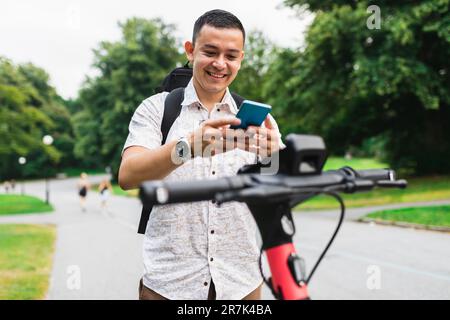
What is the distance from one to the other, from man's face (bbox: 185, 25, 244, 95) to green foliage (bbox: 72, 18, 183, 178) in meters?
41.2

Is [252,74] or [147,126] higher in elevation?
[252,74]

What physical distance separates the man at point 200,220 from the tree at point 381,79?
16.9 m

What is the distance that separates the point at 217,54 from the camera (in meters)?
1.64

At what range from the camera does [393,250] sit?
28.8 ft

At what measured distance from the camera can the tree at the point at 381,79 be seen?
17.9 m

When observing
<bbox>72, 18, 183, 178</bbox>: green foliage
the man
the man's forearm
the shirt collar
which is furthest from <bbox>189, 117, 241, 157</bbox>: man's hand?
<bbox>72, 18, 183, 178</bbox>: green foliage

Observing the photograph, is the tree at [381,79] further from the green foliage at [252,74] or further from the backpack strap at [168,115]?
the backpack strap at [168,115]

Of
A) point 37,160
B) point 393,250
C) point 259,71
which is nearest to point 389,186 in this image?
point 393,250

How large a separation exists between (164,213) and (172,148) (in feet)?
1.58

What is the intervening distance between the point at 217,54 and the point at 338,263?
22.0 feet

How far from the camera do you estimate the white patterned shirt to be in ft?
6.01

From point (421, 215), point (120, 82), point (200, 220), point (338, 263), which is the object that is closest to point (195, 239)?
point (200, 220)

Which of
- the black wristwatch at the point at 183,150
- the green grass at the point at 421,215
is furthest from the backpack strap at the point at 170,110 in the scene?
the green grass at the point at 421,215

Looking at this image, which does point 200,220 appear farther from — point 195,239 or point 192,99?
point 192,99
